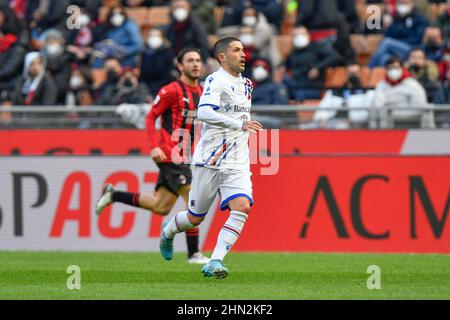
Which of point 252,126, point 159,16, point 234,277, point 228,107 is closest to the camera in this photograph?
point 252,126

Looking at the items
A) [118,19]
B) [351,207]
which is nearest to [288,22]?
[118,19]

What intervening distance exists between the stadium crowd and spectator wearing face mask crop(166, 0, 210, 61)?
0.06ft

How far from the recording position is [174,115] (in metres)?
14.3

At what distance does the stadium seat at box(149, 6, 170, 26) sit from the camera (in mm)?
23583

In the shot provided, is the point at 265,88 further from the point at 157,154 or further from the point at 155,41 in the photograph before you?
the point at 157,154

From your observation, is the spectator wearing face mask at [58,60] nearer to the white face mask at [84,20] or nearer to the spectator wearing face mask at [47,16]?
the white face mask at [84,20]

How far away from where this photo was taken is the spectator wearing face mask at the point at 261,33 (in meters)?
21.3

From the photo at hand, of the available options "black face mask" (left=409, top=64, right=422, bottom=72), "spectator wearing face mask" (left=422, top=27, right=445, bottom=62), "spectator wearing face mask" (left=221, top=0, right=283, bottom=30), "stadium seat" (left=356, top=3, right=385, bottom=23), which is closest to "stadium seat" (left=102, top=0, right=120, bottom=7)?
"spectator wearing face mask" (left=221, top=0, right=283, bottom=30)

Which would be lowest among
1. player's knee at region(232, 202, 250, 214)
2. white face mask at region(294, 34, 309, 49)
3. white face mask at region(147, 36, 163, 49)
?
player's knee at region(232, 202, 250, 214)

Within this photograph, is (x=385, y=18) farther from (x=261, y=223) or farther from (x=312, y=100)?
(x=261, y=223)

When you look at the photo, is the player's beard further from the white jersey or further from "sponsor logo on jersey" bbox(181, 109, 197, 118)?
the white jersey

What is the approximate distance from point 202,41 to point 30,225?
5.83 m

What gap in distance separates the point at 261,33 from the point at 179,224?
9.44 meters

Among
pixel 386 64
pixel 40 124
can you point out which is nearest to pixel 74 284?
pixel 40 124
